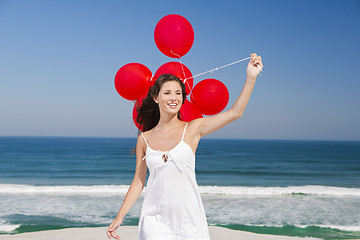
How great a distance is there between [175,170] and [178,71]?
1189mm

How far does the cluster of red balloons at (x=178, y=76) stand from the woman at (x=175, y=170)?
0.61m

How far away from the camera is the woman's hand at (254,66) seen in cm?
234

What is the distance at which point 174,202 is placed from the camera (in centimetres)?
244

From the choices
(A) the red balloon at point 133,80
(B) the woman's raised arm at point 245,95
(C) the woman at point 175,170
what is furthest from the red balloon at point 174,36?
(B) the woman's raised arm at point 245,95

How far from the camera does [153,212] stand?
2.51 metres

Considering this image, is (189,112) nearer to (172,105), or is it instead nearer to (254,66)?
(172,105)

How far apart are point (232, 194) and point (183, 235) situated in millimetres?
13072

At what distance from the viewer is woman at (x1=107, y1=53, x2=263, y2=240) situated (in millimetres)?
2406

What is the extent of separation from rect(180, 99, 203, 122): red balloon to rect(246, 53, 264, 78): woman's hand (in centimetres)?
97

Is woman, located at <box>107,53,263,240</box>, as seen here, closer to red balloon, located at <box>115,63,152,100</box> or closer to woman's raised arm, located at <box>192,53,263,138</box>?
woman's raised arm, located at <box>192,53,263,138</box>

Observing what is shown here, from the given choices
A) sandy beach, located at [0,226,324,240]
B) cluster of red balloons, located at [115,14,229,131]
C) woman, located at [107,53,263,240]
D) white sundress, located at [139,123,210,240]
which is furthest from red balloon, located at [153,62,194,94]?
sandy beach, located at [0,226,324,240]

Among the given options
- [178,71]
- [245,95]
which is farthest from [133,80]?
[245,95]

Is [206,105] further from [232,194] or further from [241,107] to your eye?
[232,194]

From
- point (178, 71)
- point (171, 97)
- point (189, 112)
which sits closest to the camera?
point (171, 97)
